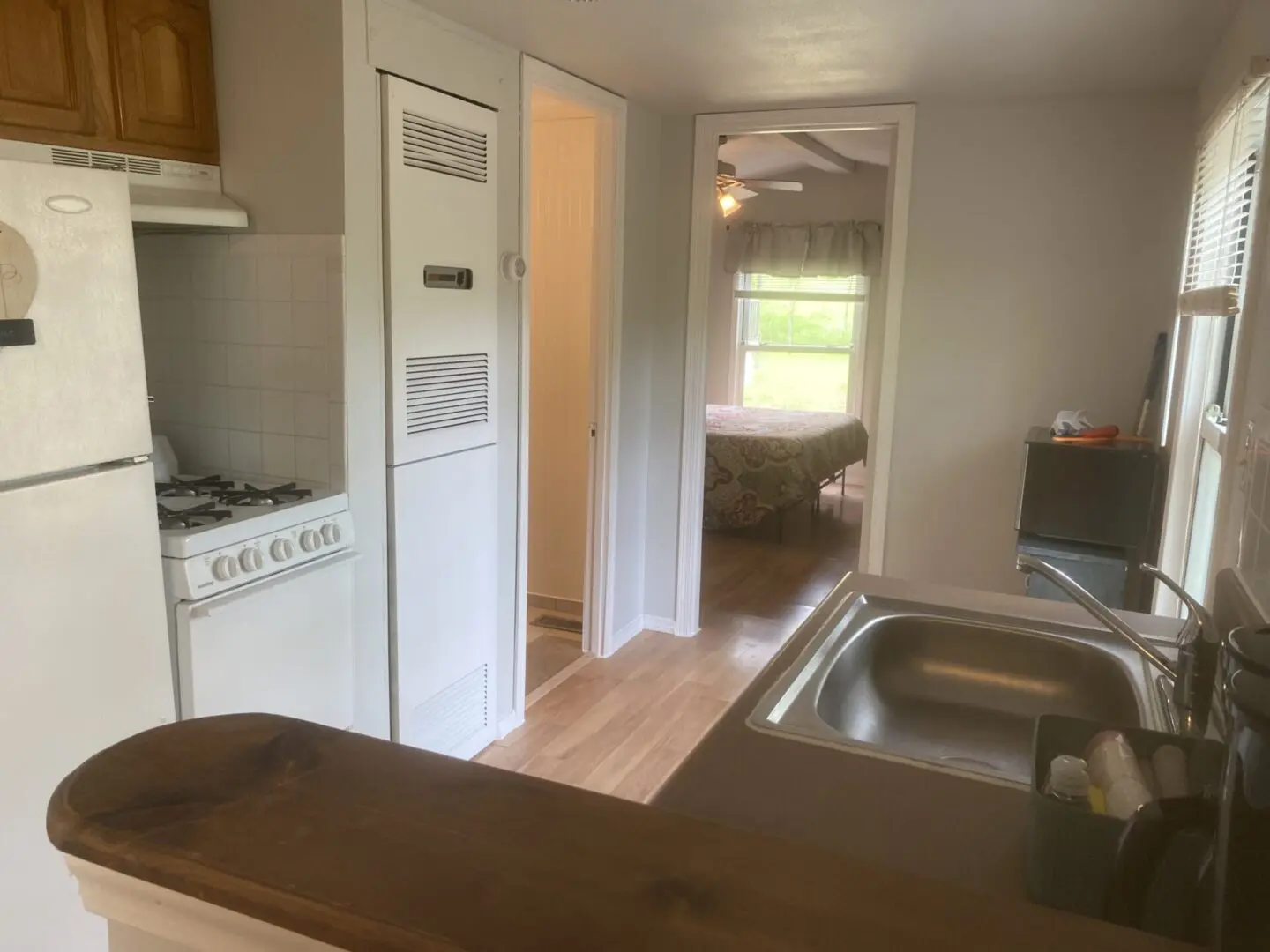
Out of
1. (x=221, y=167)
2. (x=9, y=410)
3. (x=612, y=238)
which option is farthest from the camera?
(x=612, y=238)

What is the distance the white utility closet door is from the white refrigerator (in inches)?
31.8

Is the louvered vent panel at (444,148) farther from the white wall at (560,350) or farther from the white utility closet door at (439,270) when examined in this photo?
the white wall at (560,350)

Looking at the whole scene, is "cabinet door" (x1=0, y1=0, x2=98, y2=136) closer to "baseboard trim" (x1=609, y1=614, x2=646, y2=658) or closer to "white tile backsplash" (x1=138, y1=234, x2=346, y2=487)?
"white tile backsplash" (x1=138, y1=234, x2=346, y2=487)

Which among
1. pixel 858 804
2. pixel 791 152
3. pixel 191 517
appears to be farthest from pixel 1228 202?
pixel 791 152

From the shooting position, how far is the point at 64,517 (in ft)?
5.80

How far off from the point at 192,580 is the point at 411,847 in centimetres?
169

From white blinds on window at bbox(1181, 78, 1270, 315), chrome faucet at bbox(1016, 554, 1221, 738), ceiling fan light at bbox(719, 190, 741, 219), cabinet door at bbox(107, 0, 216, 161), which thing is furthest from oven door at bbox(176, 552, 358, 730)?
ceiling fan light at bbox(719, 190, 741, 219)

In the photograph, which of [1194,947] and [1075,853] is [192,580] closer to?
[1075,853]

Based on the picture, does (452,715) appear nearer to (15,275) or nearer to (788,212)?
(15,275)

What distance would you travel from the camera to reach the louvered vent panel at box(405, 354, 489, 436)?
2705mm

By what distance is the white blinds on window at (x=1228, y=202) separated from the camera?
2.04 metres

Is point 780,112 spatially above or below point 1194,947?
above

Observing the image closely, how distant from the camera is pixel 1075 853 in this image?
33.9 inches

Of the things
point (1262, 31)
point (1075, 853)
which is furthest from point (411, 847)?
point (1262, 31)
